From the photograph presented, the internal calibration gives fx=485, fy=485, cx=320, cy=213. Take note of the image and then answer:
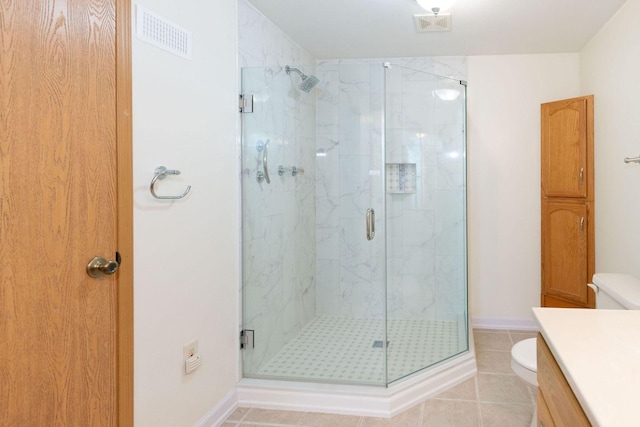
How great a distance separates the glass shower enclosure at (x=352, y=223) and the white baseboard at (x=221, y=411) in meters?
0.18

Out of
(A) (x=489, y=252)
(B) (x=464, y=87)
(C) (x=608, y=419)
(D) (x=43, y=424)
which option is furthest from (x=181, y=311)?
(A) (x=489, y=252)

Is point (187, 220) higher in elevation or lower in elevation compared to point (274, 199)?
lower

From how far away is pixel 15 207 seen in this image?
1.29 metres

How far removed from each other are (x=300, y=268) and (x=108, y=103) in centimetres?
186

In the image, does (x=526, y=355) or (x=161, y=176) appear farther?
(x=526, y=355)

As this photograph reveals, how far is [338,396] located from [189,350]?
868 millimetres

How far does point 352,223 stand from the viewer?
2982 millimetres

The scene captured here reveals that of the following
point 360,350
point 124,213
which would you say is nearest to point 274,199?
point 360,350

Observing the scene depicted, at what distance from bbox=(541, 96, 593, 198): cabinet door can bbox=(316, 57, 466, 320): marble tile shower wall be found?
855 mm

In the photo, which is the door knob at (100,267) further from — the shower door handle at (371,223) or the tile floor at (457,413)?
the shower door handle at (371,223)

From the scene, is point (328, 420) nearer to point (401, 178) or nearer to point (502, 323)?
point (401, 178)

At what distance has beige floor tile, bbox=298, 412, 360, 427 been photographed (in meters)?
2.43

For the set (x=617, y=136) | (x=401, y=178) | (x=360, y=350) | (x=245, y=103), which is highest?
(x=245, y=103)

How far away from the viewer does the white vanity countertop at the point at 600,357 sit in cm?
83
